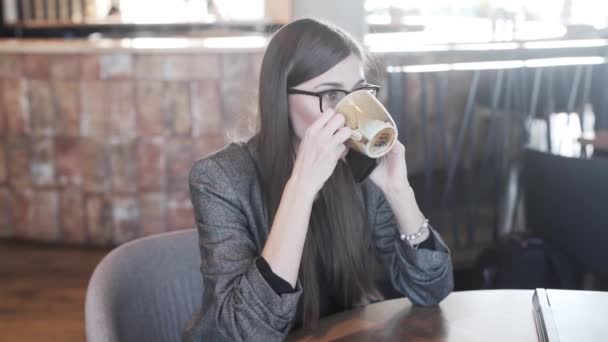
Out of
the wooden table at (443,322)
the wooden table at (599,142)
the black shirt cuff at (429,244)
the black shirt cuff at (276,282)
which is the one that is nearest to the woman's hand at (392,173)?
the black shirt cuff at (429,244)

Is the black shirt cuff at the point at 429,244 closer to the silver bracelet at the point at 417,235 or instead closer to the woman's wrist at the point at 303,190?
the silver bracelet at the point at 417,235

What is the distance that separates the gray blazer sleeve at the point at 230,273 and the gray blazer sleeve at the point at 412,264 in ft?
0.82

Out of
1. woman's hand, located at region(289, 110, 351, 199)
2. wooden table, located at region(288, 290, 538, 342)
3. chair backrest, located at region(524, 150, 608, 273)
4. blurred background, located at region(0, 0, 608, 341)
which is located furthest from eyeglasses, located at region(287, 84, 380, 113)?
blurred background, located at region(0, 0, 608, 341)

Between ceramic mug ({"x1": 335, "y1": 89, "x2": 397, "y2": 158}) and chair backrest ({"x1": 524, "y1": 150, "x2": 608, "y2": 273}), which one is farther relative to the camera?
chair backrest ({"x1": 524, "y1": 150, "x2": 608, "y2": 273})

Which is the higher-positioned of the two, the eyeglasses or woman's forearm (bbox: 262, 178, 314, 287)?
the eyeglasses

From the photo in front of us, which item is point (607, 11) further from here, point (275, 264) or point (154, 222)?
point (275, 264)

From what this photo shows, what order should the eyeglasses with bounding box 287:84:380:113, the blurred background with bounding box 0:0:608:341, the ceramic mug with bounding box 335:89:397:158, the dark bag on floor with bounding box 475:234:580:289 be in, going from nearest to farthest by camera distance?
the ceramic mug with bounding box 335:89:397:158 → the eyeglasses with bounding box 287:84:380:113 → the dark bag on floor with bounding box 475:234:580:289 → the blurred background with bounding box 0:0:608:341

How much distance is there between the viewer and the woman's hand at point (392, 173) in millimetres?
1393

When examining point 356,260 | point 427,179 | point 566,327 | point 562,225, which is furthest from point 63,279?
point 566,327

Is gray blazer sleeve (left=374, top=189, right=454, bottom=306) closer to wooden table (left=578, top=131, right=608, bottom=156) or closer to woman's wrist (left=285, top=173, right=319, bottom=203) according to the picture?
woman's wrist (left=285, top=173, right=319, bottom=203)

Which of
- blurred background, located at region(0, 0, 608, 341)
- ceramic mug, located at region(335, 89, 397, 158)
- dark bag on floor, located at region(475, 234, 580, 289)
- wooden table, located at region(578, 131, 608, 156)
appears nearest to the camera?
ceramic mug, located at region(335, 89, 397, 158)

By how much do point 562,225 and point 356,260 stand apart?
4.17ft

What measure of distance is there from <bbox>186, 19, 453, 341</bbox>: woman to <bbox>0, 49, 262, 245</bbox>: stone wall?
7.90ft

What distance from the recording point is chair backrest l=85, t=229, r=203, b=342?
4.00ft
